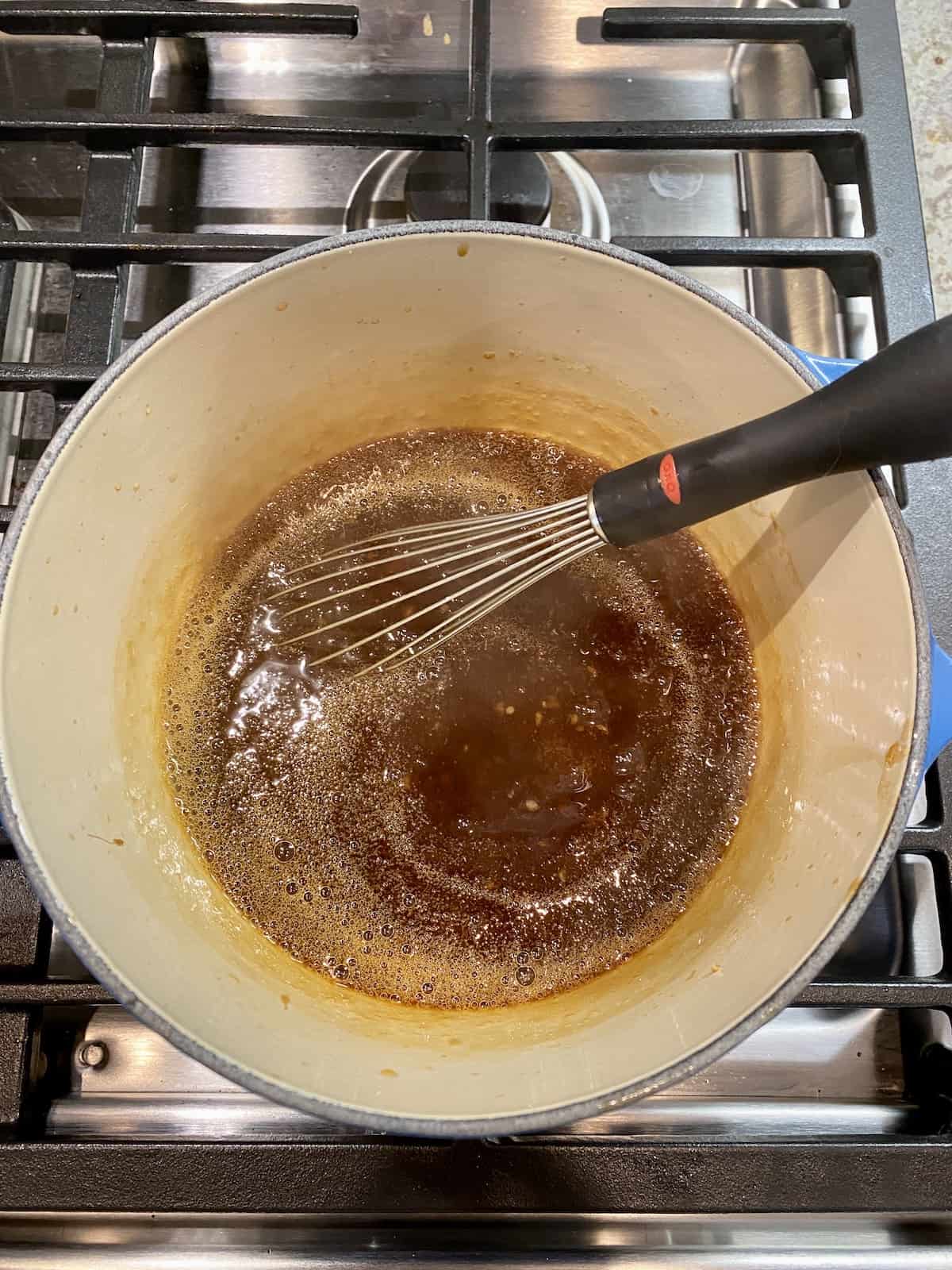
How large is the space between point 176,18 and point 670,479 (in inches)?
20.4

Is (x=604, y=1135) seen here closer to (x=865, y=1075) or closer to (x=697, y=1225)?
(x=697, y=1225)

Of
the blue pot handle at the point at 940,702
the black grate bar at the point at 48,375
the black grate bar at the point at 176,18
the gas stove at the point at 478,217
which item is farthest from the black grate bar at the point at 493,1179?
the black grate bar at the point at 176,18

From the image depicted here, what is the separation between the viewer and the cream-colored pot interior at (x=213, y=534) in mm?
462

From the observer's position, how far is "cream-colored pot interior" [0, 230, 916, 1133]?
0.46 meters

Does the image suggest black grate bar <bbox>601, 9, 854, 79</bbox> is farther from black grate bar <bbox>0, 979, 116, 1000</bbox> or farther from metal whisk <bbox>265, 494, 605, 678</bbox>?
black grate bar <bbox>0, 979, 116, 1000</bbox>

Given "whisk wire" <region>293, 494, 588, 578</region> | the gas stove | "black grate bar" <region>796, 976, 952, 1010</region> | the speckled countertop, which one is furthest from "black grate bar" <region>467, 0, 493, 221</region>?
"black grate bar" <region>796, 976, 952, 1010</region>

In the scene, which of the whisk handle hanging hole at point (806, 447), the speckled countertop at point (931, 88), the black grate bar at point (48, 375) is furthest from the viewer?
the speckled countertop at point (931, 88)

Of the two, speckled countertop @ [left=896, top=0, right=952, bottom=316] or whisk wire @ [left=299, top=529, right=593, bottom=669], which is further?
speckled countertop @ [left=896, top=0, right=952, bottom=316]

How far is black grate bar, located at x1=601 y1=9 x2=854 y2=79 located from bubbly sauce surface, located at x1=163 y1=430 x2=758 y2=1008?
0.31 metres

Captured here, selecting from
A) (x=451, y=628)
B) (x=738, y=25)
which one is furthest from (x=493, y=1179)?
(x=738, y=25)

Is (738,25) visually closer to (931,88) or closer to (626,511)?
(931,88)

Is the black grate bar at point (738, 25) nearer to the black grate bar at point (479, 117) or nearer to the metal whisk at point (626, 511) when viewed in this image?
the black grate bar at point (479, 117)

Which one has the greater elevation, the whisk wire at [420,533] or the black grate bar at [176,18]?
the black grate bar at [176,18]

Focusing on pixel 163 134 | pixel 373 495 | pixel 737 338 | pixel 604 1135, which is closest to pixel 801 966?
pixel 604 1135
